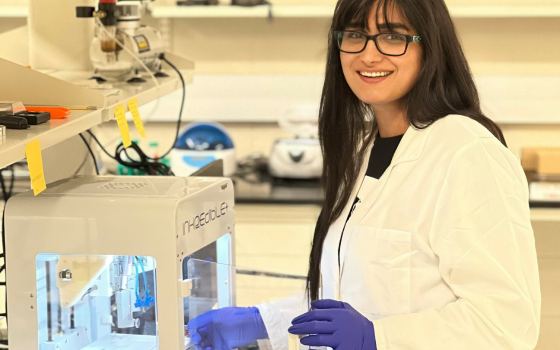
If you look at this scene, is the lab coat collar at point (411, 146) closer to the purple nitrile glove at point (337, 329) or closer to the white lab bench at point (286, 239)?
the purple nitrile glove at point (337, 329)

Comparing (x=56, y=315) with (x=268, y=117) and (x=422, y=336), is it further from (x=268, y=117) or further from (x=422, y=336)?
(x=268, y=117)

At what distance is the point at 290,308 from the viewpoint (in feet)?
5.21

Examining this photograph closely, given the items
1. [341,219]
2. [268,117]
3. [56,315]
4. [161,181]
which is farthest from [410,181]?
[268,117]

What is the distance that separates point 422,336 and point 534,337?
0.63 feet

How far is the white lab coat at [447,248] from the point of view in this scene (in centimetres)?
119

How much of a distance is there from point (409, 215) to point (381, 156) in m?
0.24

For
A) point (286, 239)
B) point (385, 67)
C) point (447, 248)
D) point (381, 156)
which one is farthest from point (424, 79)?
point (286, 239)

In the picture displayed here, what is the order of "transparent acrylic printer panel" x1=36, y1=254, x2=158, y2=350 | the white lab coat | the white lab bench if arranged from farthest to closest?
the white lab bench → "transparent acrylic printer panel" x1=36, y1=254, x2=158, y2=350 → the white lab coat

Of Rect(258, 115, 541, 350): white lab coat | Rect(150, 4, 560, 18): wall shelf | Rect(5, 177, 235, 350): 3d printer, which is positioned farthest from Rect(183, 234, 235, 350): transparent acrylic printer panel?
Rect(150, 4, 560, 18): wall shelf

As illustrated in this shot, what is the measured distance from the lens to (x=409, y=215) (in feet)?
4.33

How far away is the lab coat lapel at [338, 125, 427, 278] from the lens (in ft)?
4.47

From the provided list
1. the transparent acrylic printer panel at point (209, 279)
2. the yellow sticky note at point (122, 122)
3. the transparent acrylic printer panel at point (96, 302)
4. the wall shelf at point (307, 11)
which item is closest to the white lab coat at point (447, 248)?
the transparent acrylic printer panel at point (209, 279)

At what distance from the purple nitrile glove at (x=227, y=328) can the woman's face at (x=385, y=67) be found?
0.54 meters

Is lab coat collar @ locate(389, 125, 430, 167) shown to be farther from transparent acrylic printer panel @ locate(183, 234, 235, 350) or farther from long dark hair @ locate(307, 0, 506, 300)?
transparent acrylic printer panel @ locate(183, 234, 235, 350)
